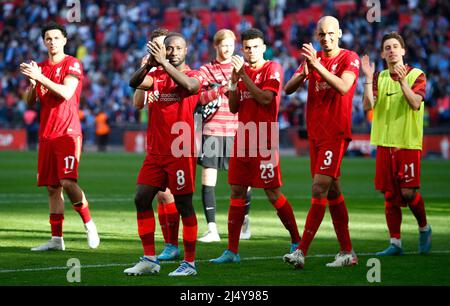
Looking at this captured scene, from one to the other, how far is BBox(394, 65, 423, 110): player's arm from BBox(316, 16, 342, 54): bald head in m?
0.92

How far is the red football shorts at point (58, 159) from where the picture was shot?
36.0 feet

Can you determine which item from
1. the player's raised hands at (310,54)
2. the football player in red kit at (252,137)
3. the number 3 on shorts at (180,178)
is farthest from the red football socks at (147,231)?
the player's raised hands at (310,54)

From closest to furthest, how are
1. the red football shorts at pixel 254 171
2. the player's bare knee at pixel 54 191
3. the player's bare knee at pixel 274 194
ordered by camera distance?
1. the red football shorts at pixel 254 171
2. the player's bare knee at pixel 274 194
3. the player's bare knee at pixel 54 191

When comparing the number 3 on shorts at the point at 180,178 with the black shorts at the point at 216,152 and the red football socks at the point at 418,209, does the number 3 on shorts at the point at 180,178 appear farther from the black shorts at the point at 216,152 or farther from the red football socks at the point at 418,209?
the black shorts at the point at 216,152

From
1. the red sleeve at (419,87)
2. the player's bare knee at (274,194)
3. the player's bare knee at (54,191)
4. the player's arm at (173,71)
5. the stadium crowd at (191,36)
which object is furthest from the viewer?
the stadium crowd at (191,36)

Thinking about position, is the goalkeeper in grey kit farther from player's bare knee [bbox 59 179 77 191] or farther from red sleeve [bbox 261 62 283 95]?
red sleeve [bbox 261 62 283 95]

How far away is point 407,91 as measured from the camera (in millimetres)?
10406

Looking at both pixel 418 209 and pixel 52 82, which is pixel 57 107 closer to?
pixel 52 82

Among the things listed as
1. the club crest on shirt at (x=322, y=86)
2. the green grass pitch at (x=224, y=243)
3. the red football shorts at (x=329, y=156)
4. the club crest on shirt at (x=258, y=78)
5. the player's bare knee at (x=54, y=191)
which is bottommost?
the green grass pitch at (x=224, y=243)

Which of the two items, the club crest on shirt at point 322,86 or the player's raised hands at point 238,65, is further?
the club crest on shirt at point 322,86

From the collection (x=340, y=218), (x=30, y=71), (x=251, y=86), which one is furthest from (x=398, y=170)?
(x=30, y=71)

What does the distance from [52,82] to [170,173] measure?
2296 mm

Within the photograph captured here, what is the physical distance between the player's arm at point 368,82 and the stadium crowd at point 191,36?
2105 cm

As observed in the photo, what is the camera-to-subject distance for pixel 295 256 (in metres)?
9.21
